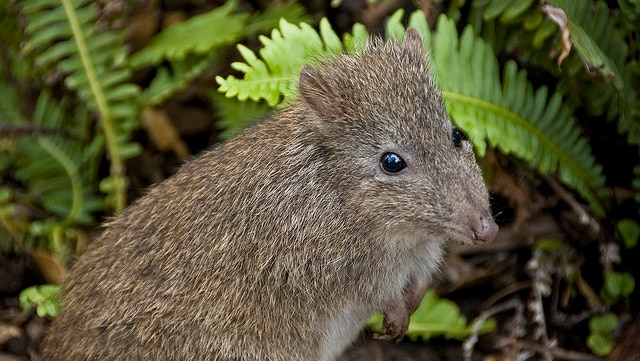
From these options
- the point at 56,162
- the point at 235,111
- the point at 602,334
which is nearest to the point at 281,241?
the point at 235,111

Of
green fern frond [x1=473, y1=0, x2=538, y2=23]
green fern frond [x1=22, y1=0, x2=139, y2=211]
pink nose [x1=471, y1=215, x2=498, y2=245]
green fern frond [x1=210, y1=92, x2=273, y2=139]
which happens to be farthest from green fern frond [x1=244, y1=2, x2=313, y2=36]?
pink nose [x1=471, y1=215, x2=498, y2=245]

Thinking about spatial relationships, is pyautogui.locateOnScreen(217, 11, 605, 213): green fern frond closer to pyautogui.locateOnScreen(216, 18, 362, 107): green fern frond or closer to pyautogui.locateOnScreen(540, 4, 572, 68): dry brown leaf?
pyautogui.locateOnScreen(216, 18, 362, 107): green fern frond

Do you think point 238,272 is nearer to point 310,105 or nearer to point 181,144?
point 310,105

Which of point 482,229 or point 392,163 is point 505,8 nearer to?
point 392,163

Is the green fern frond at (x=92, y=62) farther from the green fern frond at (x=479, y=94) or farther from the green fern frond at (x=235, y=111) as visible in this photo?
the green fern frond at (x=479, y=94)

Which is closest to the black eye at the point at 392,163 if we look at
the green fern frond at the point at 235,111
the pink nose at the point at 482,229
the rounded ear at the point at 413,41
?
the pink nose at the point at 482,229

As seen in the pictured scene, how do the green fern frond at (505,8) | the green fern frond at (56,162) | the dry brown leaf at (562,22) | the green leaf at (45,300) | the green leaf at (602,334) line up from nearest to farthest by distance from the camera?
1. the dry brown leaf at (562,22)
2. the green leaf at (45,300)
3. the green fern frond at (505,8)
4. the green leaf at (602,334)
5. the green fern frond at (56,162)
